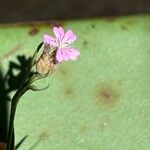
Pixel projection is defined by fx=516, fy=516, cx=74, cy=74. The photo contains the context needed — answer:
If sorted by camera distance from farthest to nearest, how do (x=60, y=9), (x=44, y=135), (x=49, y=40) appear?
(x=60, y=9), (x=44, y=135), (x=49, y=40)

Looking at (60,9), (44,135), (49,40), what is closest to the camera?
(49,40)

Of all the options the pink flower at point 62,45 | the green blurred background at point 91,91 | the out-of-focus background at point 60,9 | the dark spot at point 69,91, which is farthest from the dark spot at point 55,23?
the out-of-focus background at point 60,9

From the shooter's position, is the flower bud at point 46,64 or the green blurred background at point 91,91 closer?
the flower bud at point 46,64

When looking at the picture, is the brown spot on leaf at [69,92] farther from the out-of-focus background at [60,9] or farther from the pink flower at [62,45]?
the out-of-focus background at [60,9]

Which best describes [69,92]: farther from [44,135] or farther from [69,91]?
[44,135]

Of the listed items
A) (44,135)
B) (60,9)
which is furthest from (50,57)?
(60,9)
